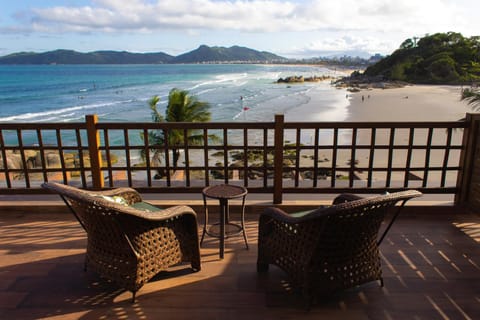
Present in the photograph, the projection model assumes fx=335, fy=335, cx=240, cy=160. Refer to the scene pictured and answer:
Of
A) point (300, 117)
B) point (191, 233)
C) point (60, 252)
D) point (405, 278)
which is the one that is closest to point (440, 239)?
point (405, 278)

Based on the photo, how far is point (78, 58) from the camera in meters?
92.9

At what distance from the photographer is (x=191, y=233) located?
237 centimetres

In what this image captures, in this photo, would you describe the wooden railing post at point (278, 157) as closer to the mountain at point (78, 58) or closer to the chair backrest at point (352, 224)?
the chair backrest at point (352, 224)

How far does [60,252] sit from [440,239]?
3272 mm

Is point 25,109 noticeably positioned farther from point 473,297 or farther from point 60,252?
point 473,297

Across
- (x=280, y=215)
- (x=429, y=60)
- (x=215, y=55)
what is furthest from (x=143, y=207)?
(x=215, y=55)

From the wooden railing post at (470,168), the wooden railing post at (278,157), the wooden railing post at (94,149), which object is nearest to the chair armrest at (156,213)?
the wooden railing post at (278,157)

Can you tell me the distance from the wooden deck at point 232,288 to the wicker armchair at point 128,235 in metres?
0.17

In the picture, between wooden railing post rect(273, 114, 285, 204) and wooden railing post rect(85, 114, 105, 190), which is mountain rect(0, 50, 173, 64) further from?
wooden railing post rect(273, 114, 285, 204)

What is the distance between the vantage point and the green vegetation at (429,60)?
3206 cm

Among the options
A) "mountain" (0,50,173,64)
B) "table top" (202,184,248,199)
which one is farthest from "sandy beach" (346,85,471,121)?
"mountain" (0,50,173,64)

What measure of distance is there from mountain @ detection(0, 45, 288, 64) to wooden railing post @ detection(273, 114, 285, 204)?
10217 cm

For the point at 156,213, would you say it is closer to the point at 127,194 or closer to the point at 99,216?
the point at 99,216

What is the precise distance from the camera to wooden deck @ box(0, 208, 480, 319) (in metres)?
2.02
